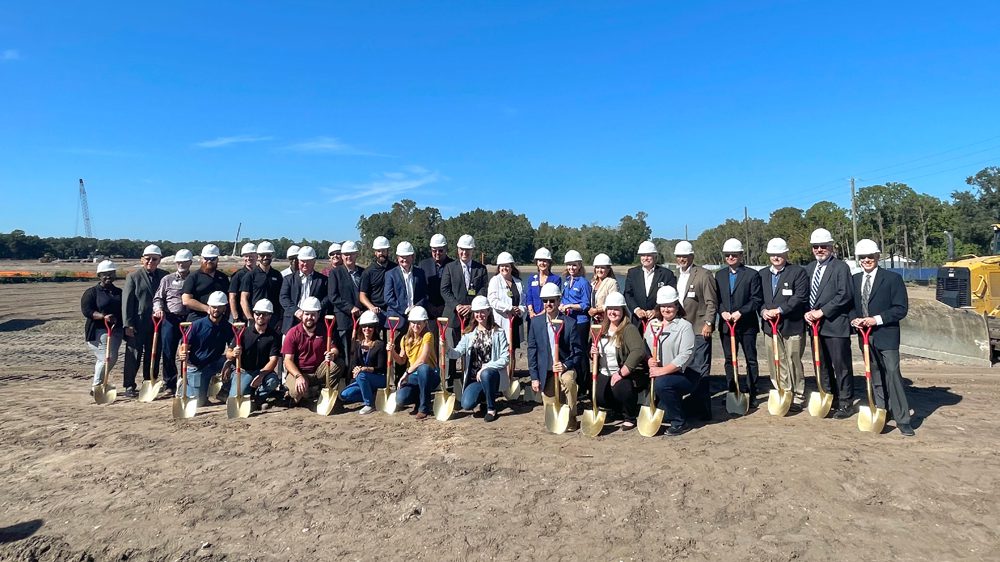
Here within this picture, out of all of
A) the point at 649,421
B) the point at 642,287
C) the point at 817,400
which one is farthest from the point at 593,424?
the point at 817,400

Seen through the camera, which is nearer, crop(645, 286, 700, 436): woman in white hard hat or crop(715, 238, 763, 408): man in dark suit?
crop(645, 286, 700, 436): woman in white hard hat

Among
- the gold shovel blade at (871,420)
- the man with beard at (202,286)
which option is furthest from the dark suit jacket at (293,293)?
the gold shovel blade at (871,420)

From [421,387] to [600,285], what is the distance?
2469 millimetres

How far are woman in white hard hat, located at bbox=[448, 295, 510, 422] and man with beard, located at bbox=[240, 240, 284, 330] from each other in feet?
8.61

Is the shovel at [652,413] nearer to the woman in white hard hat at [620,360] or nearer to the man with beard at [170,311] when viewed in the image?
the woman in white hard hat at [620,360]

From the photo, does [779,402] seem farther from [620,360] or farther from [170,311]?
[170,311]

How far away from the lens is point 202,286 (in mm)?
7461

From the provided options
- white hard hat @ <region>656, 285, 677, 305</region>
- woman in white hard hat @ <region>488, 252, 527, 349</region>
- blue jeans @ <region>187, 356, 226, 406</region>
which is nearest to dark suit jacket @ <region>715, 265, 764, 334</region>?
white hard hat @ <region>656, 285, 677, 305</region>

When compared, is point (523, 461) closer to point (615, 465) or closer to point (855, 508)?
point (615, 465)

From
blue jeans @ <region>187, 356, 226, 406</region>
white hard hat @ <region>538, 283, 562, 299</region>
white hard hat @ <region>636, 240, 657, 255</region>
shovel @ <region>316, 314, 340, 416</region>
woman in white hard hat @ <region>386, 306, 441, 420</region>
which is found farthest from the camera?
blue jeans @ <region>187, 356, 226, 406</region>

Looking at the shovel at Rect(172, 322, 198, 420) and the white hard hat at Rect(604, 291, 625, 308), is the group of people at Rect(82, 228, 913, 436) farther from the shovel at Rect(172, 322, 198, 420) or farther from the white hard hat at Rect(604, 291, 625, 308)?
the shovel at Rect(172, 322, 198, 420)

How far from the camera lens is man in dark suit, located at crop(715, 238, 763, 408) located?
6.59 m

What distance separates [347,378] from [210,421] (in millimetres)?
1592

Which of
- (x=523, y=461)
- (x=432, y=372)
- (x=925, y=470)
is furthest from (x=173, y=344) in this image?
(x=925, y=470)
